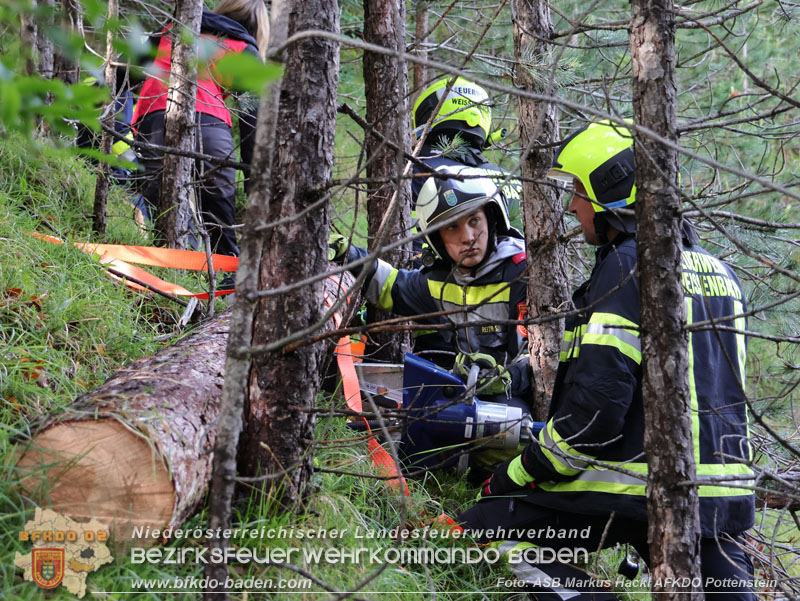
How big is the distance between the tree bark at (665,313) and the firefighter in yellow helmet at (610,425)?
47 cm

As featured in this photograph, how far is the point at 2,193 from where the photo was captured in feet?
12.7

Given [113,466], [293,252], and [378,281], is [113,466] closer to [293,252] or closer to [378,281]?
[293,252]

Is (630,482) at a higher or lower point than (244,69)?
lower

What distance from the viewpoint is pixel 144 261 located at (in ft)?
12.6

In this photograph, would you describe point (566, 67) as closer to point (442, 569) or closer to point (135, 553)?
point (442, 569)

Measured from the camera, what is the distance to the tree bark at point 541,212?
10.9ft

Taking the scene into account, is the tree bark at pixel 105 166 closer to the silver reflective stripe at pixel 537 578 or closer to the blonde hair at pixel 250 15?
the blonde hair at pixel 250 15

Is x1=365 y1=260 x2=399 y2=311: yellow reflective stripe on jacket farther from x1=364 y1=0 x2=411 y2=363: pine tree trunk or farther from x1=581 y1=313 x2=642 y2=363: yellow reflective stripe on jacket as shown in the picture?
x1=581 y1=313 x2=642 y2=363: yellow reflective stripe on jacket

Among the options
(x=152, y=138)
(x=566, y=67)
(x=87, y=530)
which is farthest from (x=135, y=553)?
(x=152, y=138)

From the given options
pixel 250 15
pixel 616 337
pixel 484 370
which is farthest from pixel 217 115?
pixel 616 337

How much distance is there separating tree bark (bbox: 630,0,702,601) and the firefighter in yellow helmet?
0.47 metres

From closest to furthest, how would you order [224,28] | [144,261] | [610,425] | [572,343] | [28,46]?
[28,46], [610,425], [572,343], [144,261], [224,28]

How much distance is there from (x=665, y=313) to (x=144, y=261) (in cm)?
296

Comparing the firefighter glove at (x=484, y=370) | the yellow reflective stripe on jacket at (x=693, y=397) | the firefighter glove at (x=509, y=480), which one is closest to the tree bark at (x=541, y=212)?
the firefighter glove at (x=484, y=370)
